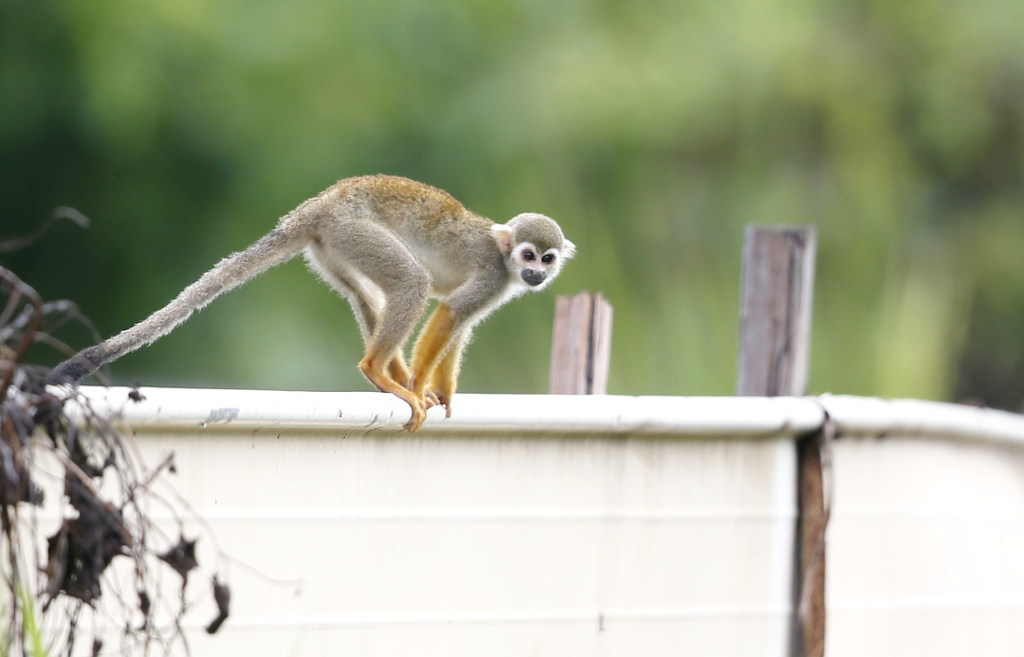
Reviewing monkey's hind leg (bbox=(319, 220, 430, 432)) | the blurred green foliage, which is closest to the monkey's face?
monkey's hind leg (bbox=(319, 220, 430, 432))

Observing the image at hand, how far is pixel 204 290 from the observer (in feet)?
9.70

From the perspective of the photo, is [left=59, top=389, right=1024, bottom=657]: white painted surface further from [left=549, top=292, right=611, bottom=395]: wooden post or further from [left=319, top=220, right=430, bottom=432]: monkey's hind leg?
[left=319, top=220, right=430, bottom=432]: monkey's hind leg

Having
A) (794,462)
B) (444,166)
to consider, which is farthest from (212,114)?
(794,462)

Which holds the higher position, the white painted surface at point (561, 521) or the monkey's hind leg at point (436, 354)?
the monkey's hind leg at point (436, 354)

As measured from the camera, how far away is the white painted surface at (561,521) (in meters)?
2.11

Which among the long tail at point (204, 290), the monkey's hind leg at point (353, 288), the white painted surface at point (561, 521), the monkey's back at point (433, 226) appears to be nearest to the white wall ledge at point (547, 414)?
the white painted surface at point (561, 521)

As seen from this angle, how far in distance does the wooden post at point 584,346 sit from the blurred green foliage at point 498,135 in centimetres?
379

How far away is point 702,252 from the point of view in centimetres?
756

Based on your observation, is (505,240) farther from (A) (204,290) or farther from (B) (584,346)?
(A) (204,290)

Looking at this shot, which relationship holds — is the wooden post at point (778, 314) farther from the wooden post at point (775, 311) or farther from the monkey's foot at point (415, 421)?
the monkey's foot at point (415, 421)

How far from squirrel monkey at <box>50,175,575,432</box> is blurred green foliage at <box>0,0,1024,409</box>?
131 inches

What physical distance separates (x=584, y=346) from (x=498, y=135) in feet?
17.7

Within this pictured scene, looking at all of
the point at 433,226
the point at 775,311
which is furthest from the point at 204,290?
the point at 775,311

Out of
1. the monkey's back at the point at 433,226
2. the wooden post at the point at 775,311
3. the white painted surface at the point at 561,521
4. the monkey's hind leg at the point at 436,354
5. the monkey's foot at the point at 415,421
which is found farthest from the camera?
the monkey's back at the point at 433,226
